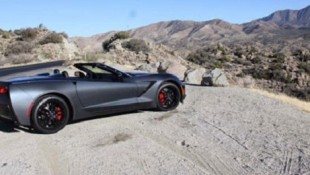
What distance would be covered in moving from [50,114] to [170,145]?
2.35m

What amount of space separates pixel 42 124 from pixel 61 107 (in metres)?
0.47

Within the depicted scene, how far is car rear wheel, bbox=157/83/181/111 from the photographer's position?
33.2ft

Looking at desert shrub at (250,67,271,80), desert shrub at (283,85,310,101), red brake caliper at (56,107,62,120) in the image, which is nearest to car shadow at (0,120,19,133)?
red brake caliper at (56,107,62,120)

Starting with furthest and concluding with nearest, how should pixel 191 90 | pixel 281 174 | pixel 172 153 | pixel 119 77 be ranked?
pixel 191 90 < pixel 119 77 < pixel 172 153 < pixel 281 174

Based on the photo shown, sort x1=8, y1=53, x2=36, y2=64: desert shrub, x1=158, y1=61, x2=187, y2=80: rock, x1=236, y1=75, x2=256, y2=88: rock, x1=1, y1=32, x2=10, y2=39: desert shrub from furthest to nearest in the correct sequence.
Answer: x1=1, y1=32, x2=10, y2=39: desert shrub < x1=8, y1=53, x2=36, y2=64: desert shrub < x1=236, y1=75, x2=256, y2=88: rock < x1=158, y1=61, x2=187, y2=80: rock

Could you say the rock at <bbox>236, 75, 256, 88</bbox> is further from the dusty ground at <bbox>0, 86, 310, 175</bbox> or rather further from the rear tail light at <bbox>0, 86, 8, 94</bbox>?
→ the rear tail light at <bbox>0, 86, 8, 94</bbox>

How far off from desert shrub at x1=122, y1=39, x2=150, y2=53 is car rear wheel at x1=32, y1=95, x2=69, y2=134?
1382 inches

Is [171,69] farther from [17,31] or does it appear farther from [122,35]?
[17,31]

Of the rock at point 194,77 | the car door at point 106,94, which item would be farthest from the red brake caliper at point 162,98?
the rock at point 194,77

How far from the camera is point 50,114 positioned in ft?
27.6

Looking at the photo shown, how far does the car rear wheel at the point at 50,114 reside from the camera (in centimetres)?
822

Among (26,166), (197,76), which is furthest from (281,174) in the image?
(197,76)

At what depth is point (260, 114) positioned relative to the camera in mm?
10141

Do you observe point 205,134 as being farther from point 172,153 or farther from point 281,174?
point 281,174
